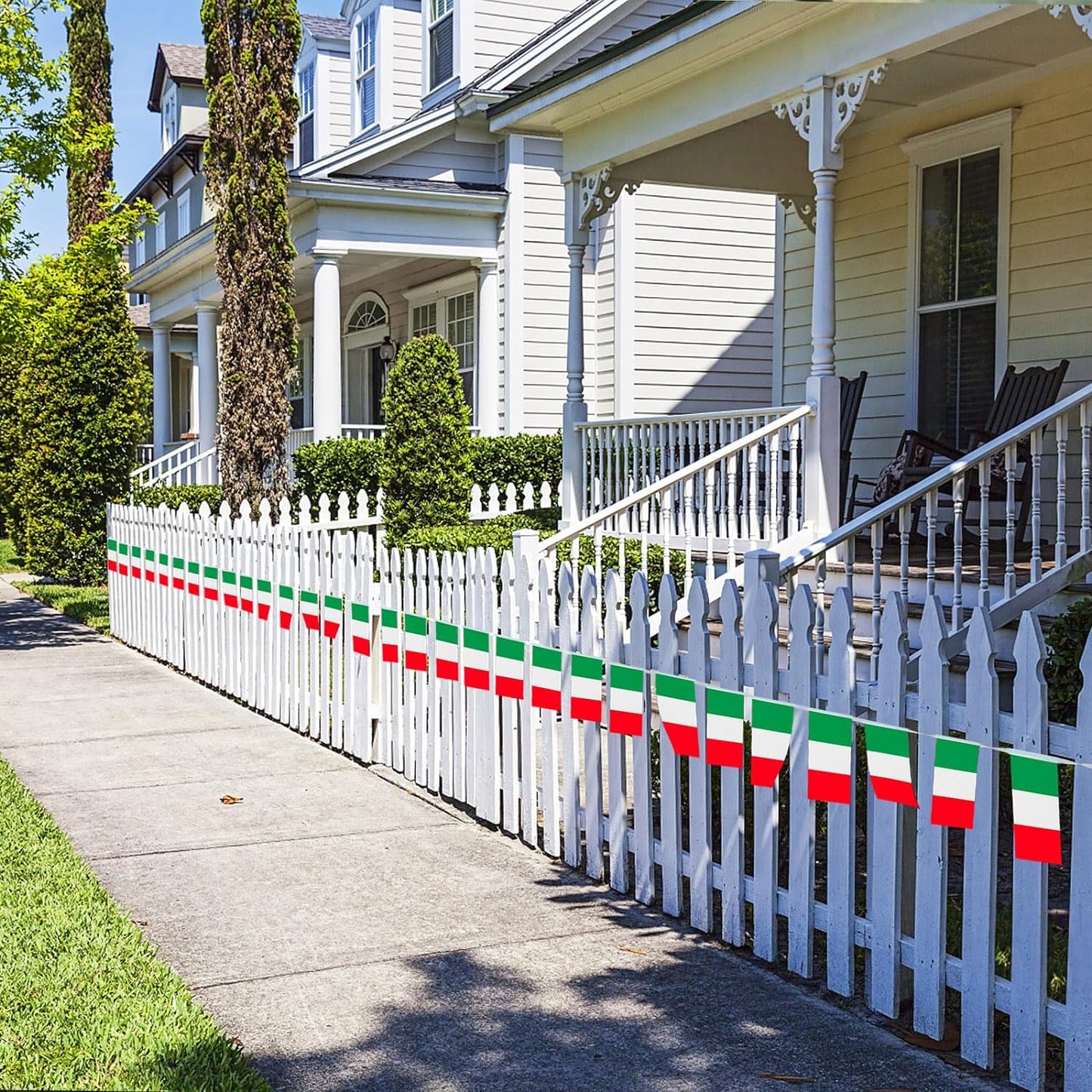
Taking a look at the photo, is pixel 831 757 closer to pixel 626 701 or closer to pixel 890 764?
pixel 890 764

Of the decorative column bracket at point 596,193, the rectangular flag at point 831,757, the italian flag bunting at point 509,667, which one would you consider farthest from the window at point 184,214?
the rectangular flag at point 831,757

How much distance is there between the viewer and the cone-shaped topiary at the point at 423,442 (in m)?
14.3

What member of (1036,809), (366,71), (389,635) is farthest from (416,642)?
(366,71)

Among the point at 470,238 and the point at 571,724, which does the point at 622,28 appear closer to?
the point at 470,238

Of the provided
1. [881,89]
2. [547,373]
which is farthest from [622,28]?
[881,89]

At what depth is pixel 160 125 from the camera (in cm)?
3381

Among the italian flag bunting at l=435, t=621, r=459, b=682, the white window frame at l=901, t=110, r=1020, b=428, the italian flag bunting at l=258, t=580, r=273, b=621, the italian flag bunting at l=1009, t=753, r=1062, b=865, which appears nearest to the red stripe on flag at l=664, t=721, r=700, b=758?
the italian flag bunting at l=1009, t=753, r=1062, b=865

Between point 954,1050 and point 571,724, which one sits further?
point 571,724

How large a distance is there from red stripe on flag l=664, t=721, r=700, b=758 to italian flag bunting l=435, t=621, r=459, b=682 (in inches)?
71.3

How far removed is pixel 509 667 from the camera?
6113 millimetres

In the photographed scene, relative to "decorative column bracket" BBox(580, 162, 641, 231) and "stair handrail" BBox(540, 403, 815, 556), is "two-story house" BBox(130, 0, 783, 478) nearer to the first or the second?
"decorative column bracket" BBox(580, 162, 641, 231)

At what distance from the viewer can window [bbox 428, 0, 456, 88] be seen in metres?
20.1

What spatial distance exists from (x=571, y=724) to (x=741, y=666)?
3.84ft

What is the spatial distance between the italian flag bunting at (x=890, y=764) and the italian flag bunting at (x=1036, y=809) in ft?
1.35
